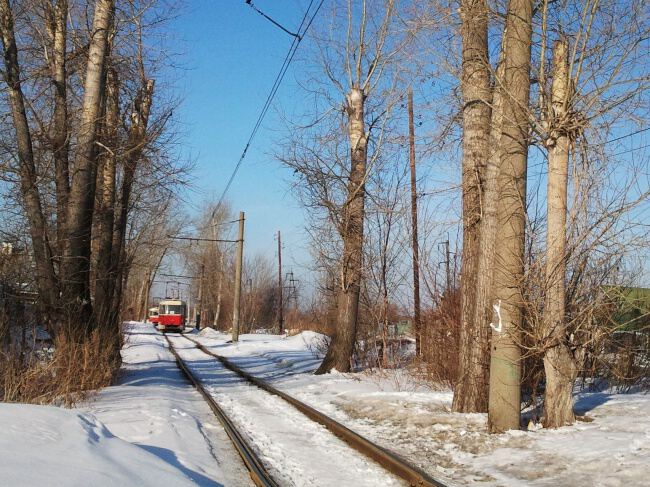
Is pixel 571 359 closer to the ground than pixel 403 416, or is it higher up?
higher up

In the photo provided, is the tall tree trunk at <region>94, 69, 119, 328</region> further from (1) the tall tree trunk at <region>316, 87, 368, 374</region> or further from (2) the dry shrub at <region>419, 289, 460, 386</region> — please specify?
(2) the dry shrub at <region>419, 289, 460, 386</region>

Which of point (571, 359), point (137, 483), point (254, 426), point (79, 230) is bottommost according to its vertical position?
point (254, 426)

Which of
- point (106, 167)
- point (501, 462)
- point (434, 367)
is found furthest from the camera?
point (106, 167)

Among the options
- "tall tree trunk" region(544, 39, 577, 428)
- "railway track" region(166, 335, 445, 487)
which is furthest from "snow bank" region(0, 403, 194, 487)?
"tall tree trunk" region(544, 39, 577, 428)

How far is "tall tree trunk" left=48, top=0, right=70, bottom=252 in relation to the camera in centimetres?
1342

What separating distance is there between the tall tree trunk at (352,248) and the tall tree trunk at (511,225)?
314 inches

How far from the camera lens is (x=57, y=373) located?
11312 millimetres

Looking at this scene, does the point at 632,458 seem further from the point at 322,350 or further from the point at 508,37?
the point at 322,350

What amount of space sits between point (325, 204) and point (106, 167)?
233 inches

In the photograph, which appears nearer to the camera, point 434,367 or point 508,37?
point 508,37

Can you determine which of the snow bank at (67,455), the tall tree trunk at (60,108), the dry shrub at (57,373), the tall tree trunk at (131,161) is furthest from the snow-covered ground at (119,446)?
the tall tree trunk at (131,161)

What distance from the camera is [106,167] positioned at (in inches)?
667

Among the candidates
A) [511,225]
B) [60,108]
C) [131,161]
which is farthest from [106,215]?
[511,225]

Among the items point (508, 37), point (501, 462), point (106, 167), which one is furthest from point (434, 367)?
point (106, 167)
